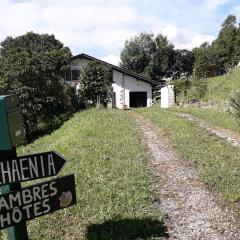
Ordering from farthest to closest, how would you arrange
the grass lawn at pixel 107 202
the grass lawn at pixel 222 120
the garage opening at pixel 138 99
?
the garage opening at pixel 138 99 → the grass lawn at pixel 222 120 → the grass lawn at pixel 107 202

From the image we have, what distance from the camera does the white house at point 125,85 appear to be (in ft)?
129

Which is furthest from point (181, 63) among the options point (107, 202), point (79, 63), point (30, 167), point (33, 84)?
point (30, 167)

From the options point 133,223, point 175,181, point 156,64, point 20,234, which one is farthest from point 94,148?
point 156,64

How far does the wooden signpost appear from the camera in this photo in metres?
3.64

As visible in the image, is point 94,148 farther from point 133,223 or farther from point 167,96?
point 167,96

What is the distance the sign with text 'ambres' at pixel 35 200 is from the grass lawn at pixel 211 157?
3.72 meters

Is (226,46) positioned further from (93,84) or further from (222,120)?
(222,120)

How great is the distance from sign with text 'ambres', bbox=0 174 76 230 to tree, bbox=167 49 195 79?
56927 millimetres

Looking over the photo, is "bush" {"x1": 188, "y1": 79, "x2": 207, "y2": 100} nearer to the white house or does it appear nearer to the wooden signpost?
the white house

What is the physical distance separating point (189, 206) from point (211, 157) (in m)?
3.65

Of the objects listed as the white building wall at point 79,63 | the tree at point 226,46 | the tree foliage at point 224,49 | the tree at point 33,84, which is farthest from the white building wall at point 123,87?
the tree at point 226,46

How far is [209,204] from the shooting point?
694 centimetres

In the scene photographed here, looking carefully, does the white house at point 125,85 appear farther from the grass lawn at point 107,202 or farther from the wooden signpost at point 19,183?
the wooden signpost at point 19,183

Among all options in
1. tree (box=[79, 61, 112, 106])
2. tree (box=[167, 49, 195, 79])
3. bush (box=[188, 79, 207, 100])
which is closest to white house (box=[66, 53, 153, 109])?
tree (box=[79, 61, 112, 106])
